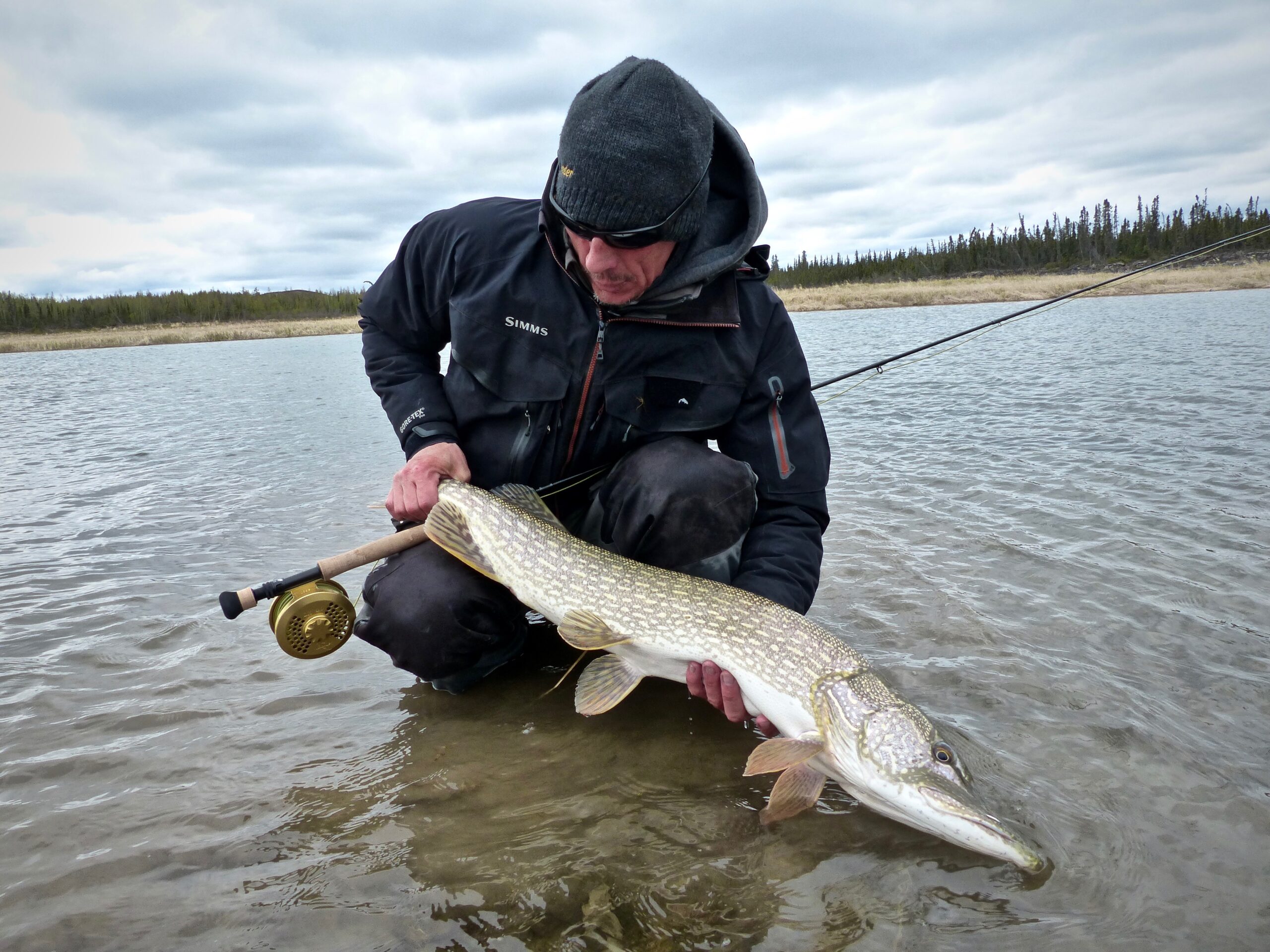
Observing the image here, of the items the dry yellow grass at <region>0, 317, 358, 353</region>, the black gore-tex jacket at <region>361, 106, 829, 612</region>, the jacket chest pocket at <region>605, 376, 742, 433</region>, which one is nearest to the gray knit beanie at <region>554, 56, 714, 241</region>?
the black gore-tex jacket at <region>361, 106, 829, 612</region>

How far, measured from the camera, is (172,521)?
551 centimetres

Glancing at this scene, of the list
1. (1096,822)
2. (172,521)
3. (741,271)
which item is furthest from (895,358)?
(172,521)

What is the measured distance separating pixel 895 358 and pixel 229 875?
427 centimetres

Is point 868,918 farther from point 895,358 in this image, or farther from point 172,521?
point 172,521

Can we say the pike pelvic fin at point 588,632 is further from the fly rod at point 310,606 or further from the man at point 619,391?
the fly rod at point 310,606

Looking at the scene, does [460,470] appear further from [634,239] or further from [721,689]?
[721,689]

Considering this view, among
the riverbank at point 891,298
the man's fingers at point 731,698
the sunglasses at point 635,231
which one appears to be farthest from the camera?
the riverbank at point 891,298

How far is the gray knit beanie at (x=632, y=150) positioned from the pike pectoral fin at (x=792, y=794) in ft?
5.81

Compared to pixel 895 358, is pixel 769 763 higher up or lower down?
lower down

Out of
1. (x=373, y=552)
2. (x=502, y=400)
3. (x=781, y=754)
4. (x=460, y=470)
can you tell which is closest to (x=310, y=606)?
(x=373, y=552)

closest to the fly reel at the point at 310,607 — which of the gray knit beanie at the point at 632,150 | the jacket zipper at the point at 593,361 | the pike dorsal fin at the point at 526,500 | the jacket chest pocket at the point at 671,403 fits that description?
the pike dorsal fin at the point at 526,500

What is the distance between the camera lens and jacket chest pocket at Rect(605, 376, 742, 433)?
296 centimetres

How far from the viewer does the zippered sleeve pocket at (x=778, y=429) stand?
9.73ft

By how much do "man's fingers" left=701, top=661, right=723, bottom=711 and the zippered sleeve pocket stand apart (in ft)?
2.72
